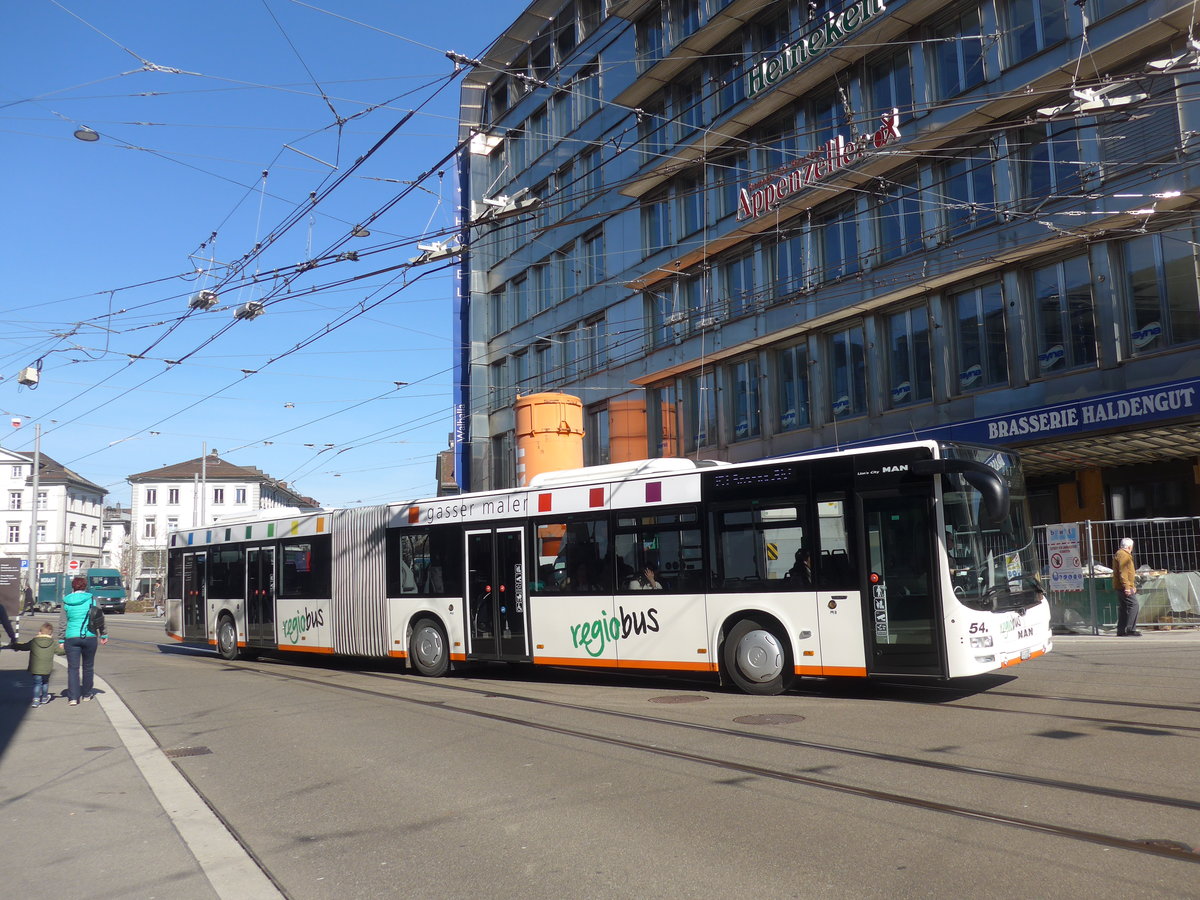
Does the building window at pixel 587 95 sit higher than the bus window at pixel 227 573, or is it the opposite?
the building window at pixel 587 95

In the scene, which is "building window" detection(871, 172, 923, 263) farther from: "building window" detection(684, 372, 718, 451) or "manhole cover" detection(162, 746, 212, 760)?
"manhole cover" detection(162, 746, 212, 760)

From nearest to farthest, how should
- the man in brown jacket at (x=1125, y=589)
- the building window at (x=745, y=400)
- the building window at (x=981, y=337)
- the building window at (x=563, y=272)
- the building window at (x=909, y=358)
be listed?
the man in brown jacket at (x=1125, y=589) → the building window at (x=981, y=337) → the building window at (x=909, y=358) → the building window at (x=745, y=400) → the building window at (x=563, y=272)

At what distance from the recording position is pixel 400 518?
17.0 m

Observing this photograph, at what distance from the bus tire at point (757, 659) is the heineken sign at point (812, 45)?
655 inches

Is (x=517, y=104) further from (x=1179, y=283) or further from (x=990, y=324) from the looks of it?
(x=1179, y=283)

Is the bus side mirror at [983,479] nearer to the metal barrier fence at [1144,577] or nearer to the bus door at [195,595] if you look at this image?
the metal barrier fence at [1144,577]

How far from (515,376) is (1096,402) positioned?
25.9 meters

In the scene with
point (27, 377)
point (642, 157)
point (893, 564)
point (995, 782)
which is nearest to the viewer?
point (995, 782)

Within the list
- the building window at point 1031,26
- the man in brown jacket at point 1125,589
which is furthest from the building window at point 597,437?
the man in brown jacket at point 1125,589

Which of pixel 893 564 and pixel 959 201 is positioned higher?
pixel 959 201

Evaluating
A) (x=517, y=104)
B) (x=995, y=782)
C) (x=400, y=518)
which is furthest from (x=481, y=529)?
(x=517, y=104)

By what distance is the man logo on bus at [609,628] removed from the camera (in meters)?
13.2

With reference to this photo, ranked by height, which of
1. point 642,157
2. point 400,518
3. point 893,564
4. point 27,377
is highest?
point 642,157

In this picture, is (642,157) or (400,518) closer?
(400,518)
